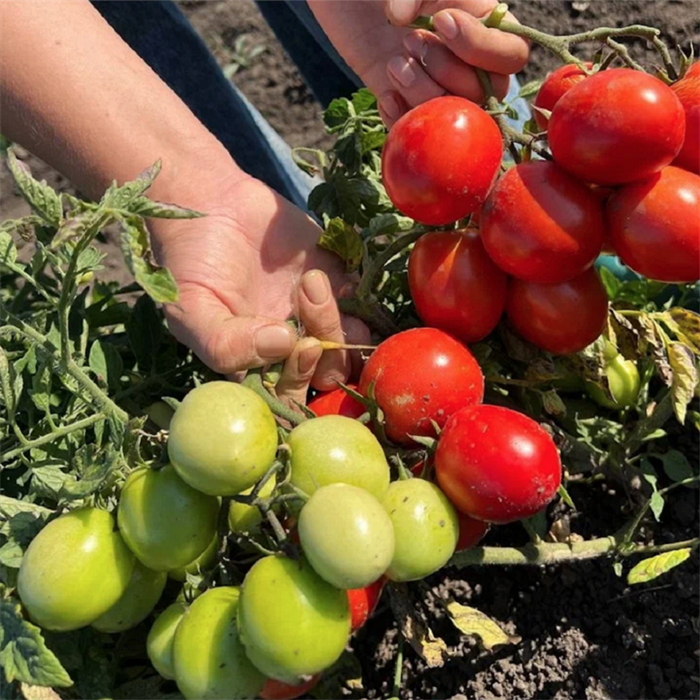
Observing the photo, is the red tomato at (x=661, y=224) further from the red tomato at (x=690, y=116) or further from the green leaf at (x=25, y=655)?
the green leaf at (x=25, y=655)

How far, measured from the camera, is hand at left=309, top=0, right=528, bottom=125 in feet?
4.11

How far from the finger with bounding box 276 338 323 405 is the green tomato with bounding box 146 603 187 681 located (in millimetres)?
333

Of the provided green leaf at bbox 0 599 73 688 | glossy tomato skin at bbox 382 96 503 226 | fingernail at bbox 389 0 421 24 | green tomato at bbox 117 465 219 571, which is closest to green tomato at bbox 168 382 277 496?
green tomato at bbox 117 465 219 571

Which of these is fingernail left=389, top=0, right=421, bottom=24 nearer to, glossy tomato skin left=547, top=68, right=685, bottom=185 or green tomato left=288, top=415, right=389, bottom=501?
glossy tomato skin left=547, top=68, right=685, bottom=185

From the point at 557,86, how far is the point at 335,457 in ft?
2.06

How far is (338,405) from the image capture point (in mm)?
1189

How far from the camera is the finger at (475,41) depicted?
1.24 metres

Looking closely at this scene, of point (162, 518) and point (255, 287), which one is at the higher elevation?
point (162, 518)

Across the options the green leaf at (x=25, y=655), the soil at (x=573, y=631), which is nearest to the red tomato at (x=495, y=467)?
the soil at (x=573, y=631)

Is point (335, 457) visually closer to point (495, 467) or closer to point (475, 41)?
point (495, 467)

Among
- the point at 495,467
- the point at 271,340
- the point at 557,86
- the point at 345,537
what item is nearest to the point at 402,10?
the point at 557,86

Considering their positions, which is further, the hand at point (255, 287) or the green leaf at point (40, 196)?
the hand at point (255, 287)

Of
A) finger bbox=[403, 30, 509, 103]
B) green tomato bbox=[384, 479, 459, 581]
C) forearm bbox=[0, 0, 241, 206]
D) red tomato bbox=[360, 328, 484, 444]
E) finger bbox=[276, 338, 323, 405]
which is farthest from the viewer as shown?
forearm bbox=[0, 0, 241, 206]

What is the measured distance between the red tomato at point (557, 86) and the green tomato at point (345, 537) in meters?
0.63
